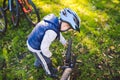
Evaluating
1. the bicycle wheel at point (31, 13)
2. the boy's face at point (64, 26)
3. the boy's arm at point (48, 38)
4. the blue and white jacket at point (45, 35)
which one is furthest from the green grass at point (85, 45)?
the boy's face at point (64, 26)

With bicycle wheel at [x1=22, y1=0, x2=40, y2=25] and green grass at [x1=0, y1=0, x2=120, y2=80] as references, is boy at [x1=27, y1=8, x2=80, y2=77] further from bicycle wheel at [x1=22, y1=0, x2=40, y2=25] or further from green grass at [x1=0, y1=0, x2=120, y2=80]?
bicycle wheel at [x1=22, y1=0, x2=40, y2=25]

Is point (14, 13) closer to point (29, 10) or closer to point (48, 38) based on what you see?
point (29, 10)

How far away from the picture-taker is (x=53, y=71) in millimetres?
5879

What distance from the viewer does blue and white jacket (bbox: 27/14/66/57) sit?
4.96 meters

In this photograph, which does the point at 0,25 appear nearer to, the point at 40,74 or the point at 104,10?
the point at 40,74

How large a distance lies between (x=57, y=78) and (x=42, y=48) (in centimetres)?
109

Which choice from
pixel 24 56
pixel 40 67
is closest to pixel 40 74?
pixel 40 67

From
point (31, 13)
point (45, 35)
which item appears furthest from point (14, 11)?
point (45, 35)

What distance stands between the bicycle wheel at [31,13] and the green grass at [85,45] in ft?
0.68

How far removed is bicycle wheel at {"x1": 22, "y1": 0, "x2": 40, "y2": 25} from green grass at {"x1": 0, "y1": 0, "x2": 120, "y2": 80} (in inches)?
8.1

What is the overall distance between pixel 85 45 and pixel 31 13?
1925 mm

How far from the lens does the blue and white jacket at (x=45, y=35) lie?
4.96m

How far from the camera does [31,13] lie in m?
7.45

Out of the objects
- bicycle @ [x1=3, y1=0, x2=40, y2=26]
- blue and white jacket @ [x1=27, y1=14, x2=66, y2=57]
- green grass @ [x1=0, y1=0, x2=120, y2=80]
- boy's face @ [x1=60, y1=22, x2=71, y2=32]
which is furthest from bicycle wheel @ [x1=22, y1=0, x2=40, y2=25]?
boy's face @ [x1=60, y1=22, x2=71, y2=32]
